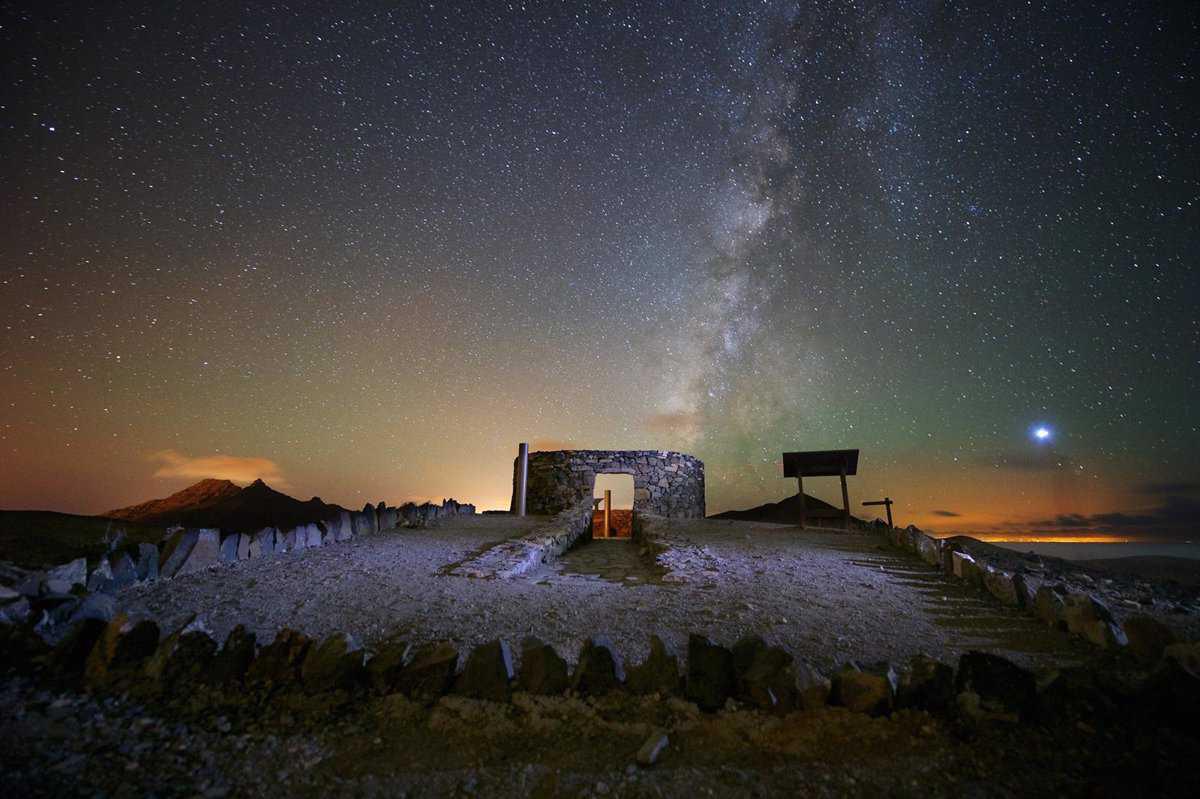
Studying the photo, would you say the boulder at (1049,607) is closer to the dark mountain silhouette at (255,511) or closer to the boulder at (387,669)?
the boulder at (387,669)

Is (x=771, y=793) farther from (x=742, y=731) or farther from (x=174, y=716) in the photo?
(x=174, y=716)

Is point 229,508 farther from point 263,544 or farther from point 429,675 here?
point 429,675

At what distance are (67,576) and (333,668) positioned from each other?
3.50 metres

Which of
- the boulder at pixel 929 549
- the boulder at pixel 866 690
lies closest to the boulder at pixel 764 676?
the boulder at pixel 866 690

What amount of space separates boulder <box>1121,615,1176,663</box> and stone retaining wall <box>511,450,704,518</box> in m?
17.6

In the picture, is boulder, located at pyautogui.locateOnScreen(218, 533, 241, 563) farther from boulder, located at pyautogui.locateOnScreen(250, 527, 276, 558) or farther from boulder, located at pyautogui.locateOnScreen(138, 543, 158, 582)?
boulder, located at pyautogui.locateOnScreen(138, 543, 158, 582)

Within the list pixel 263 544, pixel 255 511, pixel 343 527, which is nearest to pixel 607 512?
pixel 343 527

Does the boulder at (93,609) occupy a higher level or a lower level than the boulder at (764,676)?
higher

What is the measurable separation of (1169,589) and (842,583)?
16.7ft

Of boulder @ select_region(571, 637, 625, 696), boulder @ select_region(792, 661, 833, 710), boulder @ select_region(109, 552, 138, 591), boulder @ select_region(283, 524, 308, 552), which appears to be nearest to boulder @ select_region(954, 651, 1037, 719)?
boulder @ select_region(792, 661, 833, 710)

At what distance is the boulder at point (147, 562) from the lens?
504cm

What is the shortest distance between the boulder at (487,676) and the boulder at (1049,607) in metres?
4.90

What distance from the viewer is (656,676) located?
2633 mm

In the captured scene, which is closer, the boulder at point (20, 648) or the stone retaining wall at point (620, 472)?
A: the boulder at point (20, 648)
